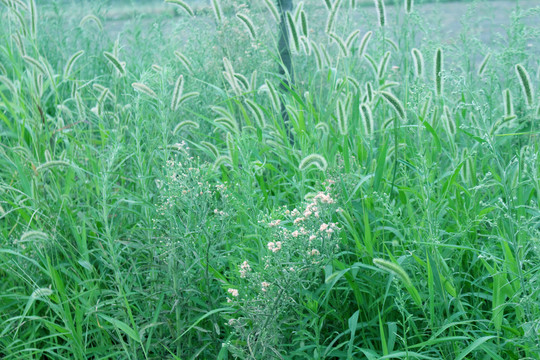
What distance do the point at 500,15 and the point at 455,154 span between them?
739 cm

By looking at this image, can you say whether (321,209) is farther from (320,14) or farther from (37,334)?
(320,14)

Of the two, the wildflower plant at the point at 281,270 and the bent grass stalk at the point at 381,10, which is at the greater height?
the bent grass stalk at the point at 381,10

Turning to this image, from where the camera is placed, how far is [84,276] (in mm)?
2535

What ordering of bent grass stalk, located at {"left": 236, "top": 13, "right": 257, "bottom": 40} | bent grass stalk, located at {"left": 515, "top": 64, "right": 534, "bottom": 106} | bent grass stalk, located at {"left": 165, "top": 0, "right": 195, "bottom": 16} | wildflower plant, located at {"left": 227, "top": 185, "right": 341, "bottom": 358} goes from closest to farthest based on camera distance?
1. wildflower plant, located at {"left": 227, "top": 185, "right": 341, "bottom": 358}
2. bent grass stalk, located at {"left": 515, "top": 64, "right": 534, "bottom": 106}
3. bent grass stalk, located at {"left": 236, "top": 13, "right": 257, "bottom": 40}
4. bent grass stalk, located at {"left": 165, "top": 0, "right": 195, "bottom": 16}

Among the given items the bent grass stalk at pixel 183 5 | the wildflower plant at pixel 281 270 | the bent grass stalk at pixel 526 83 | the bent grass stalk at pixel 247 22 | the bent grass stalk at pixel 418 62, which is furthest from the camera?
the bent grass stalk at pixel 183 5

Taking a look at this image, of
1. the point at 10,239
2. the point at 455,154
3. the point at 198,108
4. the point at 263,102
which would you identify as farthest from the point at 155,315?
the point at 263,102

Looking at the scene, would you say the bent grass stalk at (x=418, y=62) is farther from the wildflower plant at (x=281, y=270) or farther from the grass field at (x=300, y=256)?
the wildflower plant at (x=281, y=270)

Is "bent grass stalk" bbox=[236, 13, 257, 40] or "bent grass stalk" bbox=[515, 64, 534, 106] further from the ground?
"bent grass stalk" bbox=[236, 13, 257, 40]

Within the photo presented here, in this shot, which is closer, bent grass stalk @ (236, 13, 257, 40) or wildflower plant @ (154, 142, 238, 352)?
wildflower plant @ (154, 142, 238, 352)

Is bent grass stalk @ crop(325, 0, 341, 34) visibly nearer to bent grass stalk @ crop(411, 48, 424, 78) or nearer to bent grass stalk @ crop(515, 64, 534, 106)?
bent grass stalk @ crop(411, 48, 424, 78)

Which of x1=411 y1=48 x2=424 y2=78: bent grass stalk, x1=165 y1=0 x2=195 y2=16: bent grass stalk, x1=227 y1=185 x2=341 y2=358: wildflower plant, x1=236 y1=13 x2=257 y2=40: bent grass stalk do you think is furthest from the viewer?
x1=165 y1=0 x2=195 y2=16: bent grass stalk

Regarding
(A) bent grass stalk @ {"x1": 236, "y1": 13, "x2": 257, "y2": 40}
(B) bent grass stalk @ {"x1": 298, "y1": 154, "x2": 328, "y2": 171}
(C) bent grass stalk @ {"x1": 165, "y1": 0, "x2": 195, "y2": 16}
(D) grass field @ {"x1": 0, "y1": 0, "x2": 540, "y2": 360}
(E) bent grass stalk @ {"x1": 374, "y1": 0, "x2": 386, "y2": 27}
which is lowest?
(D) grass field @ {"x1": 0, "y1": 0, "x2": 540, "y2": 360}

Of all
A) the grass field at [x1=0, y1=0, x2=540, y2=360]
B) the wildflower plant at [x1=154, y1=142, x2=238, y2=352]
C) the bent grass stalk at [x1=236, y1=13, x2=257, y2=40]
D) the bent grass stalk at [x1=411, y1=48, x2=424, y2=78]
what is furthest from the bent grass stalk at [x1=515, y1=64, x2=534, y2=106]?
the bent grass stalk at [x1=236, y1=13, x2=257, y2=40]

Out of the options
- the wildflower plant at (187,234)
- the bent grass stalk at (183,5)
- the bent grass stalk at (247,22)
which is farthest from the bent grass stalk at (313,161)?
the bent grass stalk at (183,5)
